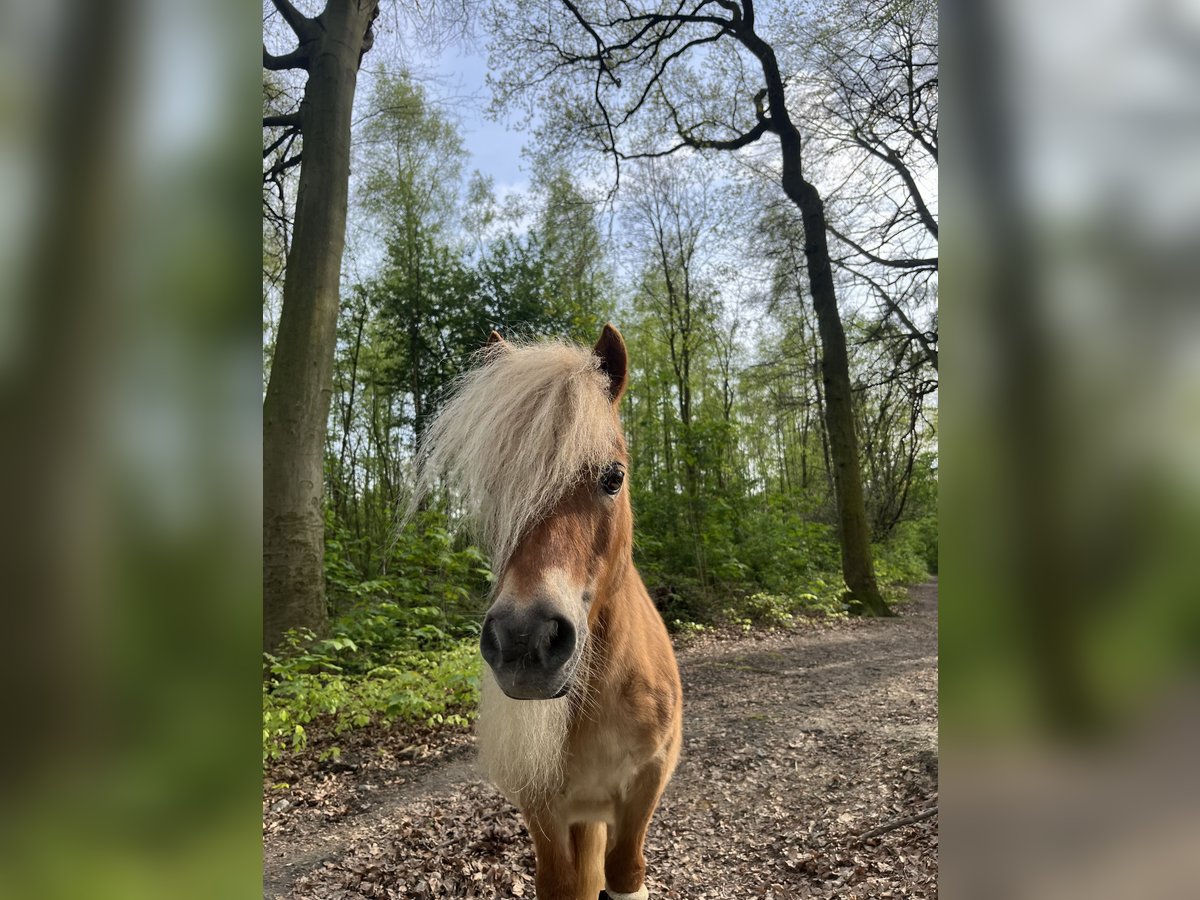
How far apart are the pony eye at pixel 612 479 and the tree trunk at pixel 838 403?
46.9 inches

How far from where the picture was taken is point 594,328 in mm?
2150

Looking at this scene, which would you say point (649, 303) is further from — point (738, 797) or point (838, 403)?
point (738, 797)

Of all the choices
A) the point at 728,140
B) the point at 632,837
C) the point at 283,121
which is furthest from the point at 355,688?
the point at 728,140

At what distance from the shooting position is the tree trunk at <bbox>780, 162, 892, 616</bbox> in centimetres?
223

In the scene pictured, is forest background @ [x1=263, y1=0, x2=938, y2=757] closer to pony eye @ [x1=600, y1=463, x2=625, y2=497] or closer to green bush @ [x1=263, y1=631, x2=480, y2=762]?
green bush @ [x1=263, y1=631, x2=480, y2=762]

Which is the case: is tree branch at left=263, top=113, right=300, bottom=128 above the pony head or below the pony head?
above

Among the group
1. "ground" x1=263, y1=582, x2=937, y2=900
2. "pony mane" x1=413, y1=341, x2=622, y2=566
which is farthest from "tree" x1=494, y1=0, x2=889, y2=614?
"pony mane" x1=413, y1=341, x2=622, y2=566

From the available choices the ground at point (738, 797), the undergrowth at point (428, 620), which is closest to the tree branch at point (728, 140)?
the undergrowth at point (428, 620)

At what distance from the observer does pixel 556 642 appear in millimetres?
1098

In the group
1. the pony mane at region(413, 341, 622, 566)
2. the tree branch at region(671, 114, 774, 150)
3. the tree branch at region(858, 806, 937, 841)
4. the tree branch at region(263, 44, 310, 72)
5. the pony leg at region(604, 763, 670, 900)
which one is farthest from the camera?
the tree branch at region(671, 114, 774, 150)
